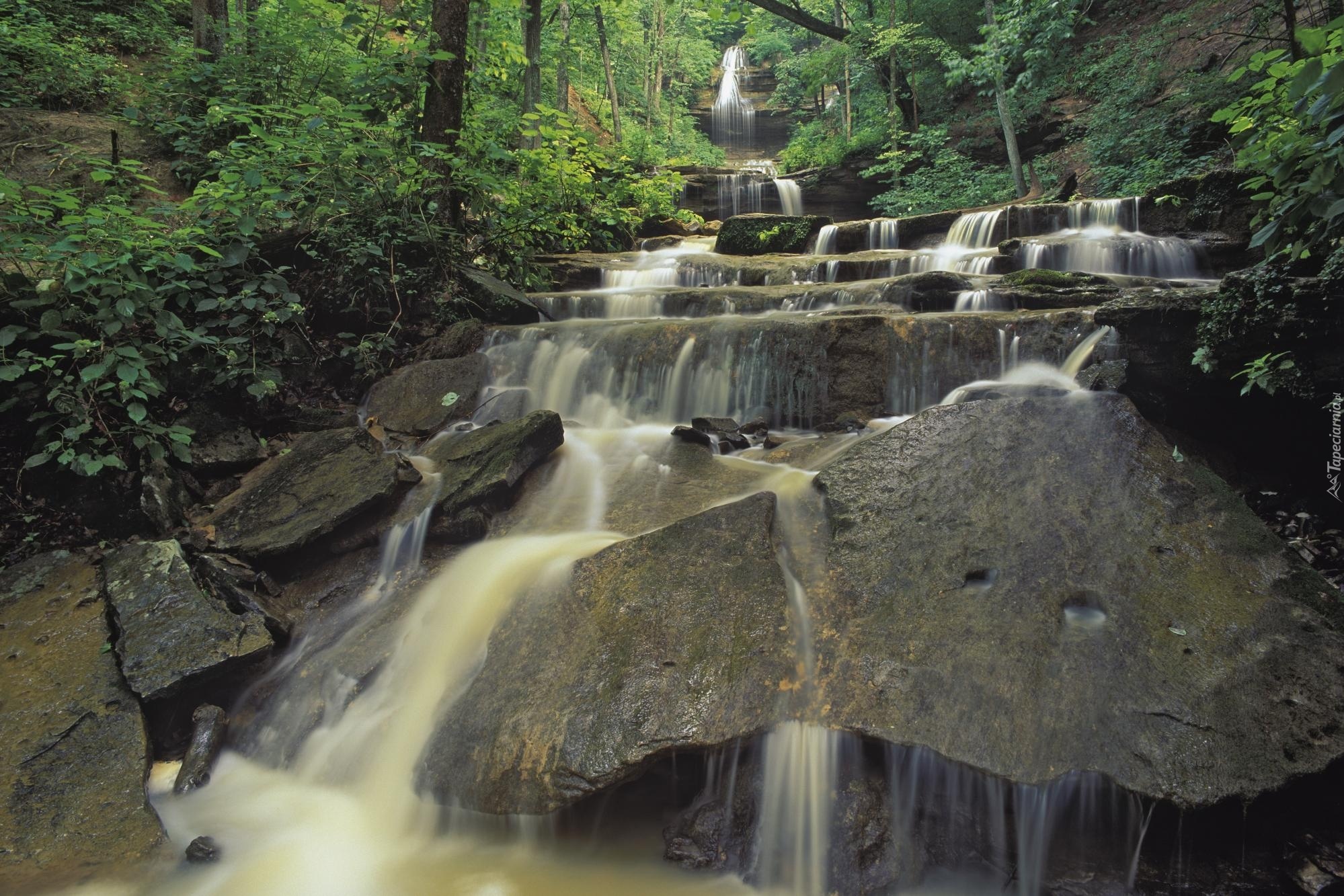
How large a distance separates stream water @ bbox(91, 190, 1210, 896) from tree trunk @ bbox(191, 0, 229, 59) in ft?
27.8

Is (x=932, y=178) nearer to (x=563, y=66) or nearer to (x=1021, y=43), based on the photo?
(x=1021, y=43)

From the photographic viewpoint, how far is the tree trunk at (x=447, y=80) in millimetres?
6914

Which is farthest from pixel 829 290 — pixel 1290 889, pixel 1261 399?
pixel 1290 889

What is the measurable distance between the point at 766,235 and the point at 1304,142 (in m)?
9.86

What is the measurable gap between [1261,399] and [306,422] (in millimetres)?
6898

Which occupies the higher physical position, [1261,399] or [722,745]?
[1261,399]

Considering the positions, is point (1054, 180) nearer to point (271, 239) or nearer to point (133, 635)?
point (271, 239)

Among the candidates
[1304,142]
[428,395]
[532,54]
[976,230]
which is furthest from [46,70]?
[976,230]

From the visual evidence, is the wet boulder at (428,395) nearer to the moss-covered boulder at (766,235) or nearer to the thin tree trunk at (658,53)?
the moss-covered boulder at (766,235)

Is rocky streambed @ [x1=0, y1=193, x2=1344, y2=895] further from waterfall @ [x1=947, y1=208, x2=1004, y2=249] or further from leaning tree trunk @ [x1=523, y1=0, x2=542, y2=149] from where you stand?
leaning tree trunk @ [x1=523, y1=0, x2=542, y2=149]

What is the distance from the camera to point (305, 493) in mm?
4719

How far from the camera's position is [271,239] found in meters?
6.53

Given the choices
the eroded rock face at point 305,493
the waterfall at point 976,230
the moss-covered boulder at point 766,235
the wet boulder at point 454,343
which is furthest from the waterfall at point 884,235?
the eroded rock face at point 305,493

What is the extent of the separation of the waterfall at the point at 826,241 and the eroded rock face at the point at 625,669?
30.7 ft
